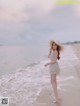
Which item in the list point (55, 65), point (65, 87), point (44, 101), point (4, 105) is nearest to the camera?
point (4, 105)

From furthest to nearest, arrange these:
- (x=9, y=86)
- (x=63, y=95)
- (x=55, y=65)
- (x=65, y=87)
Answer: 1. (x=9, y=86)
2. (x=65, y=87)
3. (x=63, y=95)
4. (x=55, y=65)

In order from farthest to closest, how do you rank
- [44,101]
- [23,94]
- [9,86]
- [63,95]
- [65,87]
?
[9,86]
[65,87]
[23,94]
[63,95]
[44,101]

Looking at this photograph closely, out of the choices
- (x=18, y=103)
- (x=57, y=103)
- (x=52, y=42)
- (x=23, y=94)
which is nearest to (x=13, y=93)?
(x=23, y=94)

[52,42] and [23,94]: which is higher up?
[52,42]

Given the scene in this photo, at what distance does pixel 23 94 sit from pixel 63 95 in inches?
62.4

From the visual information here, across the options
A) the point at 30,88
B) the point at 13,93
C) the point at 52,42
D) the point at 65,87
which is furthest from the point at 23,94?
the point at 52,42

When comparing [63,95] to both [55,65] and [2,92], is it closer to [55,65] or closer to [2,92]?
[55,65]

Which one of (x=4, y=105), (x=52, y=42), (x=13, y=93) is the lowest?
(x=4, y=105)

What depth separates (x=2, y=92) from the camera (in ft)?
33.0

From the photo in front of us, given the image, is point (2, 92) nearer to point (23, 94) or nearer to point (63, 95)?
point (23, 94)

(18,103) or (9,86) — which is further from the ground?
(9,86)

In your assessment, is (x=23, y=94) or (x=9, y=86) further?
(x=9, y=86)

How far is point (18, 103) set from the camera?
8.27m

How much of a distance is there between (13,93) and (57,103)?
2.41 m
